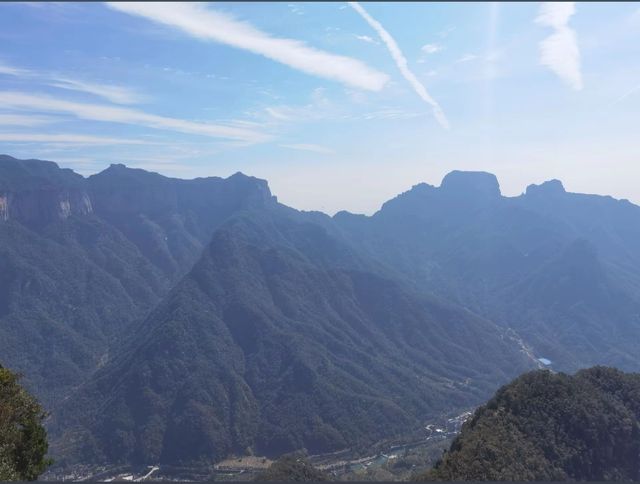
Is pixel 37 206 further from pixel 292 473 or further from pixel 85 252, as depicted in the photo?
pixel 292 473

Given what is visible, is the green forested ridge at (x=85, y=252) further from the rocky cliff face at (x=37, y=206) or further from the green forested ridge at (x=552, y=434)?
the green forested ridge at (x=552, y=434)

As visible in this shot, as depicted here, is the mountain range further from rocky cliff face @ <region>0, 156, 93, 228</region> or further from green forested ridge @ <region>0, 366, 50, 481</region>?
green forested ridge @ <region>0, 366, 50, 481</region>

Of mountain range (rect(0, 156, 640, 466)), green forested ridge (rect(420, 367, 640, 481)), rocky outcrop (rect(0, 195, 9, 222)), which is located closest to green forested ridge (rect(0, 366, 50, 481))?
green forested ridge (rect(420, 367, 640, 481))

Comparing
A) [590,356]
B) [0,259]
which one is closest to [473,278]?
[590,356]

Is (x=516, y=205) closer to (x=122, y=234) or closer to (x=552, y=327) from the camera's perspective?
(x=552, y=327)

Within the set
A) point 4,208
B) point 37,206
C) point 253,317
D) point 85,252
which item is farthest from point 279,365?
point 37,206

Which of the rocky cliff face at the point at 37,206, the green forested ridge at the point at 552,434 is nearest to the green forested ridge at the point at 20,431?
the green forested ridge at the point at 552,434
